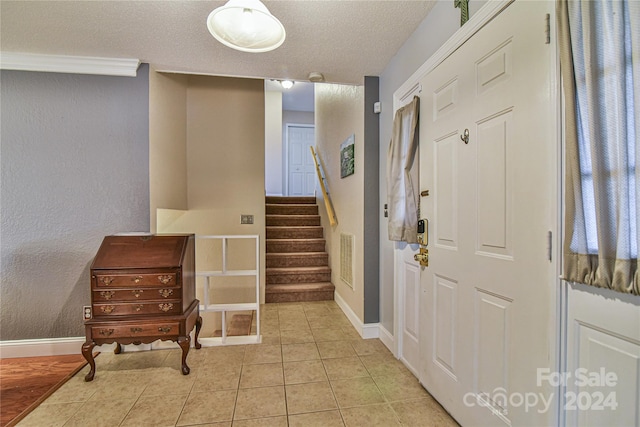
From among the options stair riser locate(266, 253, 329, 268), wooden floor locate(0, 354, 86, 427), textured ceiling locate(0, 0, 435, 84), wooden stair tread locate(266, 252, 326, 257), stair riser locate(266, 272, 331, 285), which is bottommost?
wooden floor locate(0, 354, 86, 427)

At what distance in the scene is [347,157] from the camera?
10.6ft

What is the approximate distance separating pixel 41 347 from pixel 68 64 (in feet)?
7.92

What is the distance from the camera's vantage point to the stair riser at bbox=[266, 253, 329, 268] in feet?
13.7

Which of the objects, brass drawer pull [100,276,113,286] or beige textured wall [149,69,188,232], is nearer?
brass drawer pull [100,276,113,286]

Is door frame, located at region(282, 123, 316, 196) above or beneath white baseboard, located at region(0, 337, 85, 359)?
above

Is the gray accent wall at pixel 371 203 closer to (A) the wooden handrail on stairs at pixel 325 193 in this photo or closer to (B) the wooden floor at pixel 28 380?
(A) the wooden handrail on stairs at pixel 325 193

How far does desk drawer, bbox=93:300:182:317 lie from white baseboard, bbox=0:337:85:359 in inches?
30.4

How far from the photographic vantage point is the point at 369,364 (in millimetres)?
2217

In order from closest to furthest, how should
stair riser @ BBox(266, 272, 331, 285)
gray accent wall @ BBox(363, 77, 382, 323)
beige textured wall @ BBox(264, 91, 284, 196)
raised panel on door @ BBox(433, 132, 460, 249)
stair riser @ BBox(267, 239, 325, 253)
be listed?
raised panel on door @ BBox(433, 132, 460, 249), gray accent wall @ BBox(363, 77, 382, 323), stair riser @ BBox(266, 272, 331, 285), stair riser @ BBox(267, 239, 325, 253), beige textured wall @ BBox(264, 91, 284, 196)

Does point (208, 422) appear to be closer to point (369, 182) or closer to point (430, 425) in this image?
point (430, 425)

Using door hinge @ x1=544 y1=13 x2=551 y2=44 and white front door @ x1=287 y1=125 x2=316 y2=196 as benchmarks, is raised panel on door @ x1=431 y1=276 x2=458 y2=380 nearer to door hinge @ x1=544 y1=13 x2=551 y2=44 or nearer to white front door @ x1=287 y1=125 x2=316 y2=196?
door hinge @ x1=544 y1=13 x2=551 y2=44

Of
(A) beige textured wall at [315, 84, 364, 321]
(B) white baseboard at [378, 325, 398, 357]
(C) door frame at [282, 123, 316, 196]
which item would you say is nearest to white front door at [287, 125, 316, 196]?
(C) door frame at [282, 123, 316, 196]

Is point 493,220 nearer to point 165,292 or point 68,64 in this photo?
point 165,292

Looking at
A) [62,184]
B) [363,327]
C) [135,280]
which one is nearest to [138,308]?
[135,280]
